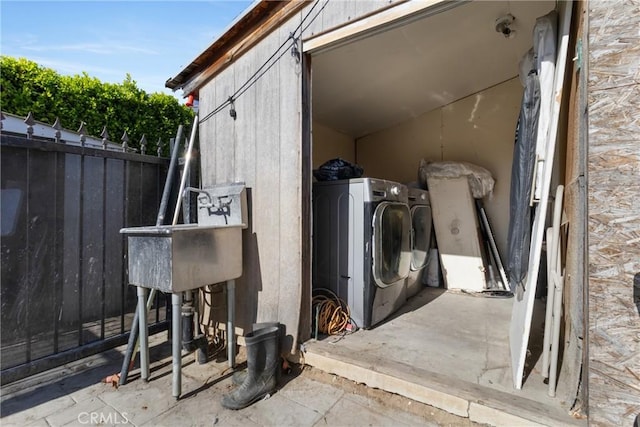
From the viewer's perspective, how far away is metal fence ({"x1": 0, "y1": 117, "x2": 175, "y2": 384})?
2.12 metres

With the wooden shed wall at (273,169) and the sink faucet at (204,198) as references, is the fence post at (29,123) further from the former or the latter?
the wooden shed wall at (273,169)

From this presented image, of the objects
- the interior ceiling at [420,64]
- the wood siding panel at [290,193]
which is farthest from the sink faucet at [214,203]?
the interior ceiling at [420,64]

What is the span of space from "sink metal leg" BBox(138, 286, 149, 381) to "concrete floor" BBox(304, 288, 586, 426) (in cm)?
116

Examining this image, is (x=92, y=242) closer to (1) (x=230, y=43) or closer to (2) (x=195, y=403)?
(2) (x=195, y=403)

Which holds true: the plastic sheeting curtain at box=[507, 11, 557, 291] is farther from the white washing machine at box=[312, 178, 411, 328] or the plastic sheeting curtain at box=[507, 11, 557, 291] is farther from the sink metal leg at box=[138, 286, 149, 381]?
the sink metal leg at box=[138, 286, 149, 381]

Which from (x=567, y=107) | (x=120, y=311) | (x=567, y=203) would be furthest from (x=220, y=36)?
(x=567, y=203)

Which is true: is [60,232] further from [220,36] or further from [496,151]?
[496,151]

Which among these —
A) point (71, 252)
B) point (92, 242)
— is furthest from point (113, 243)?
point (71, 252)

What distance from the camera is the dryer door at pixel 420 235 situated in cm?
380

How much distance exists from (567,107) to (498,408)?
1.98m

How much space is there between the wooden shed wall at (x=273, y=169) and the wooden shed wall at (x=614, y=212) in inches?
55.9

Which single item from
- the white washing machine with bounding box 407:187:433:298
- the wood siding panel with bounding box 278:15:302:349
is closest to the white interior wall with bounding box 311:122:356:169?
the white washing machine with bounding box 407:187:433:298

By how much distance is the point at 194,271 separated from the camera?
2.05 meters

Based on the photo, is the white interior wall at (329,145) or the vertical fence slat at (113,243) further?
the white interior wall at (329,145)
